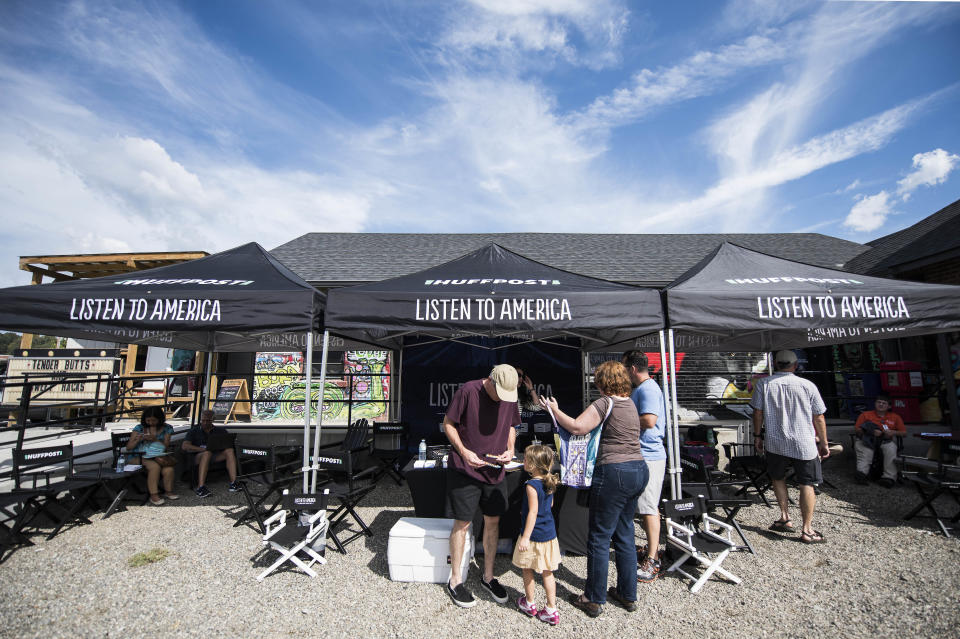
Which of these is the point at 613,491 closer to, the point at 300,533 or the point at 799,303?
the point at 300,533

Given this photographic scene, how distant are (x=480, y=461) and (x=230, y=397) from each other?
10.6 m

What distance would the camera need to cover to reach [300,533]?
3.67 meters

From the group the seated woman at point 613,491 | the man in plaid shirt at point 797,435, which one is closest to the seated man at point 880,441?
the man in plaid shirt at point 797,435

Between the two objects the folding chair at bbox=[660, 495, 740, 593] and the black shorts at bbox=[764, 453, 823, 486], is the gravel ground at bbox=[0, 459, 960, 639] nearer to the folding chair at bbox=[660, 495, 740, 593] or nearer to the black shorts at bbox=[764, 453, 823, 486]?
the folding chair at bbox=[660, 495, 740, 593]

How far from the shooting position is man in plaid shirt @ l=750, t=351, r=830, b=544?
3.95 metres

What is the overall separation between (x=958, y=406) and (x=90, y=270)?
66.4ft

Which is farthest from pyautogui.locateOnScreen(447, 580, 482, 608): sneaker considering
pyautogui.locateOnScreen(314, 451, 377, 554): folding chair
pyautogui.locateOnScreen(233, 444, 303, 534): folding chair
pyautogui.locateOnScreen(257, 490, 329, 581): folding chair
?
pyautogui.locateOnScreen(233, 444, 303, 534): folding chair

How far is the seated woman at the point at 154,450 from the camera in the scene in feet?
17.0

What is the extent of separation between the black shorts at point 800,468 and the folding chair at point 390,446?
460 centimetres

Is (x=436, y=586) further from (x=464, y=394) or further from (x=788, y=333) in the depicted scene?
(x=788, y=333)

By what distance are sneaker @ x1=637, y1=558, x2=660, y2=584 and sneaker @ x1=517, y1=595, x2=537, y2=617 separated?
37.9 inches

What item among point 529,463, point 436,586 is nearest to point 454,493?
point 529,463

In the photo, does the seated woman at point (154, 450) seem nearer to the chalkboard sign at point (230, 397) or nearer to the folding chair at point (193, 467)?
the folding chair at point (193, 467)

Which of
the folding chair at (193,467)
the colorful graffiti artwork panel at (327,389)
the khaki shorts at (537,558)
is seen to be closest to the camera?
the khaki shorts at (537,558)
